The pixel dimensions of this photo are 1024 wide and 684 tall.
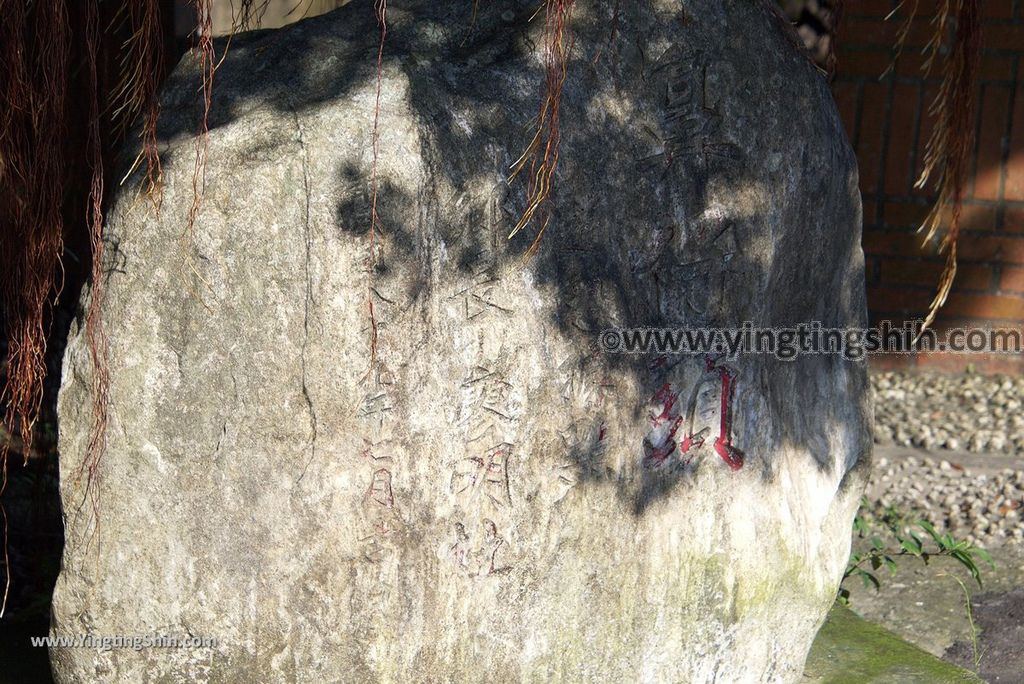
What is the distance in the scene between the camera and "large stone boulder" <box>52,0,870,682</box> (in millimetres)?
2334

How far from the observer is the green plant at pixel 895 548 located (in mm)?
3854

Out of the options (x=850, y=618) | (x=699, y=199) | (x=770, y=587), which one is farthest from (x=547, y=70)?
(x=850, y=618)

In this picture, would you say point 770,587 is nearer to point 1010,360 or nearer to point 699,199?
point 699,199

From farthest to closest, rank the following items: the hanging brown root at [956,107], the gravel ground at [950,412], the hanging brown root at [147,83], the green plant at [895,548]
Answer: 1. the gravel ground at [950,412]
2. the green plant at [895,548]
3. the hanging brown root at [956,107]
4. the hanging brown root at [147,83]

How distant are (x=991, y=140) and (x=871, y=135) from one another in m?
0.55

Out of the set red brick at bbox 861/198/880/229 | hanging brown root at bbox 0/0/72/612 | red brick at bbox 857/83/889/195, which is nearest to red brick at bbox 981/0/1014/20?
red brick at bbox 857/83/889/195

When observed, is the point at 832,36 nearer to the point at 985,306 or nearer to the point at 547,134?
the point at 547,134

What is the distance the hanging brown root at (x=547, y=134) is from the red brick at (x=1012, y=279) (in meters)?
3.78

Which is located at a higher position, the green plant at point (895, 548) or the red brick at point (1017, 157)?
the red brick at point (1017, 157)

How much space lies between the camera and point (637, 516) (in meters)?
2.71

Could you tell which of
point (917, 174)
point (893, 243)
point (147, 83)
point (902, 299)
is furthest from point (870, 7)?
point (147, 83)

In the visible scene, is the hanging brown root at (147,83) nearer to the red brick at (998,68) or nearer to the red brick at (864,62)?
the red brick at (864,62)

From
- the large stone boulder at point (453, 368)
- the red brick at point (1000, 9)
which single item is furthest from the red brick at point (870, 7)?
the large stone boulder at point (453, 368)

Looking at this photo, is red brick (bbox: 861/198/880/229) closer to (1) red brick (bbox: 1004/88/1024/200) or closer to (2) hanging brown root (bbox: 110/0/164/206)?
(1) red brick (bbox: 1004/88/1024/200)
